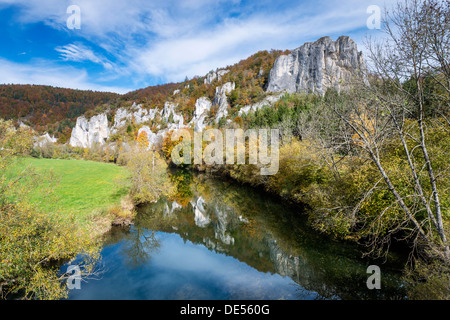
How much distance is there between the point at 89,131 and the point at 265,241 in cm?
12245

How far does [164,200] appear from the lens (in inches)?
942

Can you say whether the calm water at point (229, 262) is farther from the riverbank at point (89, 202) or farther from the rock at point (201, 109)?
the rock at point (201, 109)

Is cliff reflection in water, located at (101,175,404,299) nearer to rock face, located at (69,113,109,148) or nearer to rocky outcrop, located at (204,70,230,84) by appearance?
rock face, located at (69,113,109,148)

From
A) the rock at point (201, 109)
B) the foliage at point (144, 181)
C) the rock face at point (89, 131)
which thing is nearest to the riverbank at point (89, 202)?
the foliage at point (144, 181)

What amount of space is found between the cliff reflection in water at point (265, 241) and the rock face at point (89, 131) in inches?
4132

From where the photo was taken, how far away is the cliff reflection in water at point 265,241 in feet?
31.8

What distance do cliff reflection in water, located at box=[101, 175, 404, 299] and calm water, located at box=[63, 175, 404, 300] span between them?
46mm

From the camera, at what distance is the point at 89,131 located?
4291 inches

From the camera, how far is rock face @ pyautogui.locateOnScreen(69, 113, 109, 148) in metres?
106

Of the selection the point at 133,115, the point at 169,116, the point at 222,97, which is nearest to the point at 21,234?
the point at 222,97

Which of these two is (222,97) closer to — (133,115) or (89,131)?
(133,115)

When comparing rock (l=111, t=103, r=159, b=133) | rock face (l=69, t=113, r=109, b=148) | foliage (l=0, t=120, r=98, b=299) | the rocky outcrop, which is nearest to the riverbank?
foliage (l=0, t=120, r=98, b=299)
